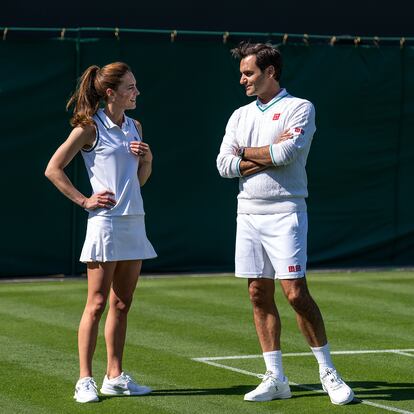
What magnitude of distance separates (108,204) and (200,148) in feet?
28.0

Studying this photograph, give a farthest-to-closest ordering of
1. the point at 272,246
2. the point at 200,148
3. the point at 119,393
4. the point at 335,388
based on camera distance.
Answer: the point at 200,148 < the point at 119,393 < the point at 272,246 < the point at 335,388

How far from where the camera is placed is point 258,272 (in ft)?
27.2

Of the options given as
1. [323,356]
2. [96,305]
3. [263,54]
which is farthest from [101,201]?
[323,356]

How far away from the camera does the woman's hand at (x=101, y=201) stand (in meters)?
8.21

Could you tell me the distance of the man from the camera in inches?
321

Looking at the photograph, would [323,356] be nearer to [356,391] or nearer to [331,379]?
[331,379]

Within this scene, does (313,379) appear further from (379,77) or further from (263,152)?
(379,77)

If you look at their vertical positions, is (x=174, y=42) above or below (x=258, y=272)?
above

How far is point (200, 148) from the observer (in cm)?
1672

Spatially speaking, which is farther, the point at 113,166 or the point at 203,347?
the point at 203,347

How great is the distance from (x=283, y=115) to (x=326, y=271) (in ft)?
29.9

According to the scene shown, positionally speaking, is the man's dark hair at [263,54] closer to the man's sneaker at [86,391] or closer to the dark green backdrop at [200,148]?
the man's sneaker at [86,391]

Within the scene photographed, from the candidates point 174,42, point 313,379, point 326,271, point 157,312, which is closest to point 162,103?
point 174,42

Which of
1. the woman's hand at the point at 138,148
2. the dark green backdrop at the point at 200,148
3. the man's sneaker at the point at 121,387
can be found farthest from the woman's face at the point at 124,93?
the dark green backdrop at the point at 200,148
